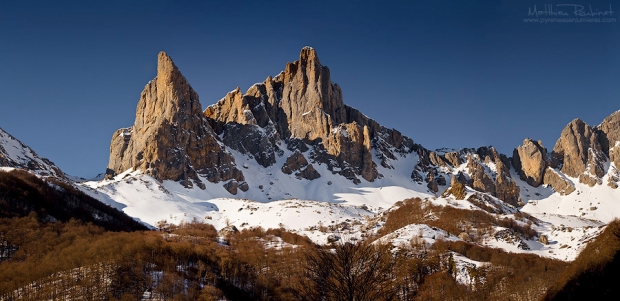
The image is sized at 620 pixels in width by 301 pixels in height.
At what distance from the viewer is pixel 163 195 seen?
624 ft

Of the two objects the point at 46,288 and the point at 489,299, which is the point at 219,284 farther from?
the point at 489,299

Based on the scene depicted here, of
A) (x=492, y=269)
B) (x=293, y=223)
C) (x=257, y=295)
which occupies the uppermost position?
(x=293, y=223)

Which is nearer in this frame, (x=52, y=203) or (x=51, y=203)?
(x=51, y=203)

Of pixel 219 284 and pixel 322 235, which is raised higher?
pixel 322 235

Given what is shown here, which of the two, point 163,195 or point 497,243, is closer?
point 497,243

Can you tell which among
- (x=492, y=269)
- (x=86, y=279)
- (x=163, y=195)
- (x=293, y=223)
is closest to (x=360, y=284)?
(x=86, y=279)

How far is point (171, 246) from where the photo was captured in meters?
120

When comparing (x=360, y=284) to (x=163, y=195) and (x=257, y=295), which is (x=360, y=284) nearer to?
(x=257, y=295)

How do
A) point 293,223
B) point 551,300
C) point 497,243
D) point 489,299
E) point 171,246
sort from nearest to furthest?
1. point 551,300
2. point 489,299
3. point 171,246
4. point 497,243
5. point 293,223

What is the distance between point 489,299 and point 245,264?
5517cm

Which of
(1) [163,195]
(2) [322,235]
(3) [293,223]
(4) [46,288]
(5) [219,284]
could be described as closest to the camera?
(4) [46,288]

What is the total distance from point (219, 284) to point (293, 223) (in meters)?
73.0

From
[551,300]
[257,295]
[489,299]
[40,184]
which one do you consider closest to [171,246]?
[257,295]

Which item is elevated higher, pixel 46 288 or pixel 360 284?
pixel 360 284
